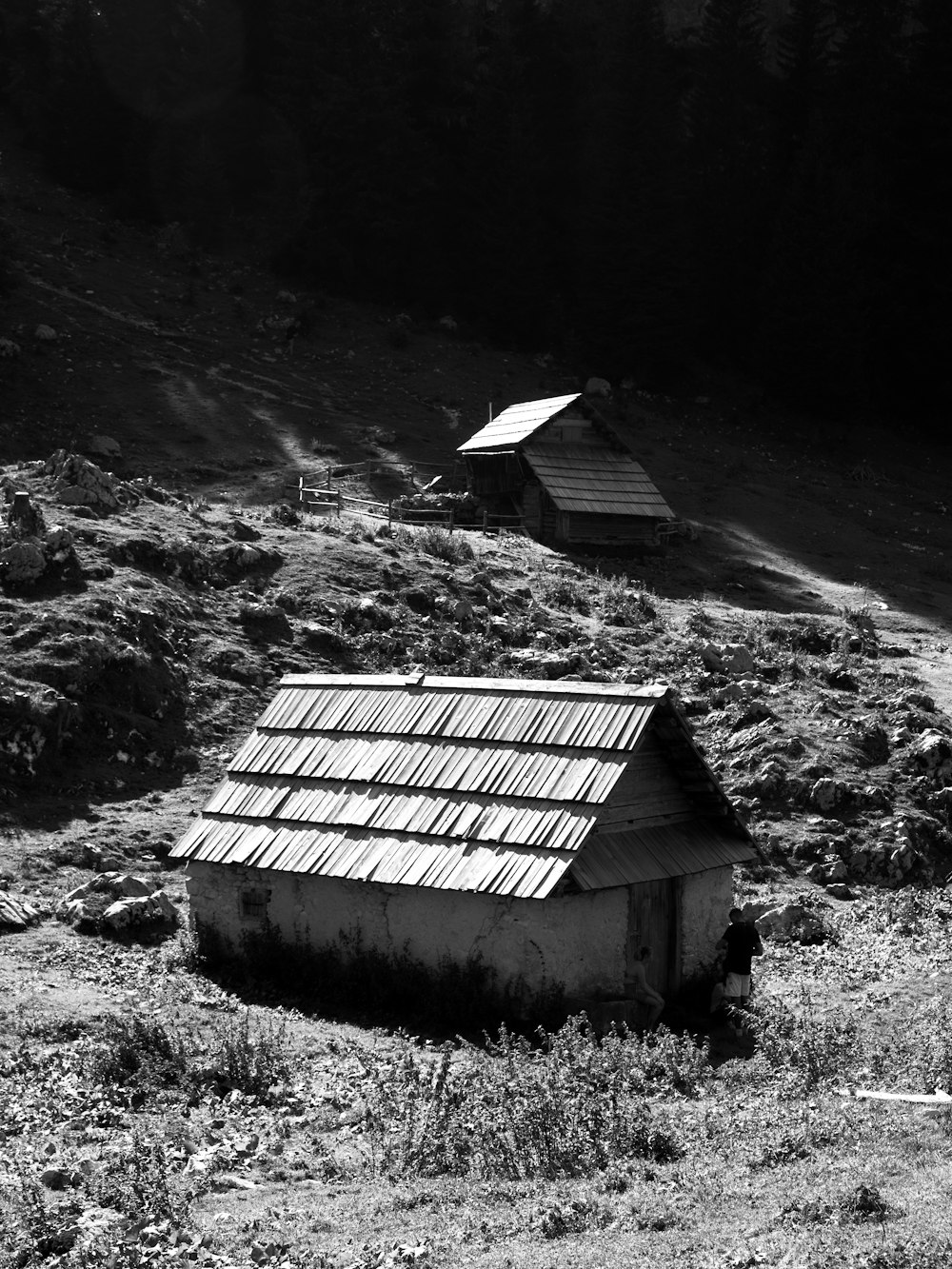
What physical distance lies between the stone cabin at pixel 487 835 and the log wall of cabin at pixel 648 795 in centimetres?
2

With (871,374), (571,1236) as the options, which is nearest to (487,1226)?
(571,1236)

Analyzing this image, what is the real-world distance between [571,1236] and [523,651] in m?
20.3

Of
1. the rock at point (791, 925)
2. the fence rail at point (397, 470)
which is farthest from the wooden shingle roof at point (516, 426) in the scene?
the rock at point (791, 925)

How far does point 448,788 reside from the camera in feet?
51.9

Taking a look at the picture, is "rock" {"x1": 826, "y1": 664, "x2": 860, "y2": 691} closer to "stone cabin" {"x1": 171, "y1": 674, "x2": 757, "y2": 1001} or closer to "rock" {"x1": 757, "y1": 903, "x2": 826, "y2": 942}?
"rock" {"x1": 757, "y1": 903, "x2": 826, "y2": 942}

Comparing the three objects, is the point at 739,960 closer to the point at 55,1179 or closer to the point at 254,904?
the point at 254,904

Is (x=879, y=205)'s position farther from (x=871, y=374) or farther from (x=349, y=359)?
(x=349, y=359)

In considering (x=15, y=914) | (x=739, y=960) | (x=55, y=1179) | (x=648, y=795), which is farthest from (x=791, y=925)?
(x=55, y=1179)

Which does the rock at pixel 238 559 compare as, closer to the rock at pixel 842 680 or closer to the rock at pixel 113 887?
the rock at pixel 842 680

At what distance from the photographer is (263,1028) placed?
14164 millimetres

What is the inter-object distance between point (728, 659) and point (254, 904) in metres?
14.0

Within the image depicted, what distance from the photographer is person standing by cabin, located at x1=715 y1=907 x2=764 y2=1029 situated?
1555cm

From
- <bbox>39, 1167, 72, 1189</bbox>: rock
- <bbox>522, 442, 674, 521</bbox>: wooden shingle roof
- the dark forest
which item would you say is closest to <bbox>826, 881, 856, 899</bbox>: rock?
<bbox>39, 1167, 72, 1189</bbox>: rock

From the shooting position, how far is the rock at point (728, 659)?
2823cm
